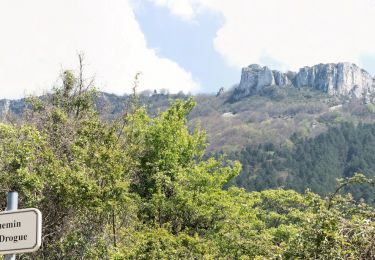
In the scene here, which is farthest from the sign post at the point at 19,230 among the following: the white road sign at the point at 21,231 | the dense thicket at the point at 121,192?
the dense thicket at the point at 121,192

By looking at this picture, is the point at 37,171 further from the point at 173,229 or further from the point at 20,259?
the point at 173,229

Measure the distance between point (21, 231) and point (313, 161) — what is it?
15814 centimetres

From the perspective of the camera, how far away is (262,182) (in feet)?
468

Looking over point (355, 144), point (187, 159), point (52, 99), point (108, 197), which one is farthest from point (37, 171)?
point (355, 144)

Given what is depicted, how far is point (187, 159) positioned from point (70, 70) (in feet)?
23.8

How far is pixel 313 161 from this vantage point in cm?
15700

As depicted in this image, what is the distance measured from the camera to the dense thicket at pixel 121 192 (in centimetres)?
1591

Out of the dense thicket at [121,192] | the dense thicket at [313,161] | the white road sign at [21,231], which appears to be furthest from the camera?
the dense thicket at [313,161]

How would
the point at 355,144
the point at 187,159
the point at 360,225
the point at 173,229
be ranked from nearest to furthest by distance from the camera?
the point at 360,225
the point at 173,229
the point at 187,159
the point at 355,144

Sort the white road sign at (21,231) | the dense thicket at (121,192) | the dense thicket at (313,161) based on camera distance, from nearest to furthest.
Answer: the white road sign at (21,231) < the dense thicket at (121,192) < the dense thicket at (313,161)

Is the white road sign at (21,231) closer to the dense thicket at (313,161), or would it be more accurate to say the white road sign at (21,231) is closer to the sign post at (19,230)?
the sign post at (19,230)

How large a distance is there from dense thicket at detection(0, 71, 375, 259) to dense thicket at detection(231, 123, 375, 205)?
4530 inches

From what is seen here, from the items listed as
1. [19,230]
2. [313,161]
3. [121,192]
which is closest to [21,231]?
[19,230]

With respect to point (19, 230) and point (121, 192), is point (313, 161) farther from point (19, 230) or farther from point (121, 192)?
point (19, 230)
